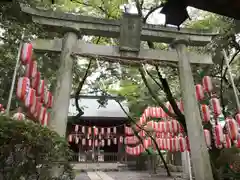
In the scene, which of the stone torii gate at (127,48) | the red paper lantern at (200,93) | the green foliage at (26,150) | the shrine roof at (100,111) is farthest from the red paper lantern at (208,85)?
the shrine roof at (100,111)

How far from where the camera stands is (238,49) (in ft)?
33.5

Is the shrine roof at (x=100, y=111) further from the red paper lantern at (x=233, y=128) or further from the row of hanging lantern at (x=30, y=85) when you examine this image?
the red paper lantern at (x=233, y=128)

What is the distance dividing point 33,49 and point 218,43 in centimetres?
739

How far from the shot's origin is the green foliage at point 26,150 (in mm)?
3541

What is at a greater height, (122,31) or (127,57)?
(122,31)

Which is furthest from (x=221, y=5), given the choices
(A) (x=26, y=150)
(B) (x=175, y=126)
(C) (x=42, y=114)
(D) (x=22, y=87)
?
(B) (x=175, y=126)

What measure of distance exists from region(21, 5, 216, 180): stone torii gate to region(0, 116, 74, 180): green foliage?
74.1 inches

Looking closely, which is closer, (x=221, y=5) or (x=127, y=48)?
(x=221, y=5)

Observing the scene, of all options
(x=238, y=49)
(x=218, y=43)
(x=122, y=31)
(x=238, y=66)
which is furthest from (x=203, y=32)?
(x=238, y=66)

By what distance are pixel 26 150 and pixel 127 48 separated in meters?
4.35

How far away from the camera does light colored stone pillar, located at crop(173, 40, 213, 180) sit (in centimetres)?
612

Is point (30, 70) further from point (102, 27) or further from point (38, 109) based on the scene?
point (102, 27)

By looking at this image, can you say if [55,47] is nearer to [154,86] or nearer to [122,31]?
[122,31]

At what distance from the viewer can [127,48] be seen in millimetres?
6953
